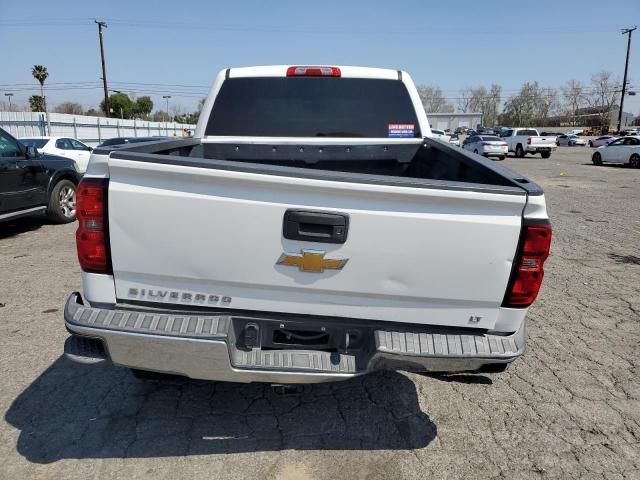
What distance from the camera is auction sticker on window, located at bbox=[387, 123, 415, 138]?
164 inches

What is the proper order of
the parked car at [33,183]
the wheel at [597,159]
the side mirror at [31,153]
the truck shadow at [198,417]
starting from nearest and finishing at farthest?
the truck shadow at [198,417] → the parked car at [33,183] → the side mirror at [31,153] → the wheel at [597,159]

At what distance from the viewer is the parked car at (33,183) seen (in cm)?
713

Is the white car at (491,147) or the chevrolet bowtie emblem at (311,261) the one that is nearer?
the chevrolet bowtie emblem at (311,261)

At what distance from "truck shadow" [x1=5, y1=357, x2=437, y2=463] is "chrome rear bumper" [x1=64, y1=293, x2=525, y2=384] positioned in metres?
0.57

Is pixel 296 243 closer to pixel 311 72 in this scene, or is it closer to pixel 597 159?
pixel 311 72

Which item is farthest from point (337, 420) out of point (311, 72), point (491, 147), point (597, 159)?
point (491, 147)

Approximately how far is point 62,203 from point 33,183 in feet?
3.23

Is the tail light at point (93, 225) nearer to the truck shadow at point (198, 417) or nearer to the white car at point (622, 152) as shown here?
the truck shadow at point (198, 417)

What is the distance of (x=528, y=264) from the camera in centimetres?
225

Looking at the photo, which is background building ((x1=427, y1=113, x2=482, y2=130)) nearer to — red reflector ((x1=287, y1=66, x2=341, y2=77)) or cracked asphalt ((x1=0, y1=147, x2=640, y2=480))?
red reflector ((x1=287, y1=66, x2=341, y2=77))

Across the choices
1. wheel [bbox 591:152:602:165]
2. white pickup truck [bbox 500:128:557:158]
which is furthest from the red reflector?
white pickup truck [bbox 500:128:557:158]

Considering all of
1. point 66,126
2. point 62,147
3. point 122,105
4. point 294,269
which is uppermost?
point 122,105

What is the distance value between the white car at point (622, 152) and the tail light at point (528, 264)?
2599 centimetres

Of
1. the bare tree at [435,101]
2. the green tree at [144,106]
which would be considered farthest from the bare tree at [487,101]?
the green tree at [144,106]
